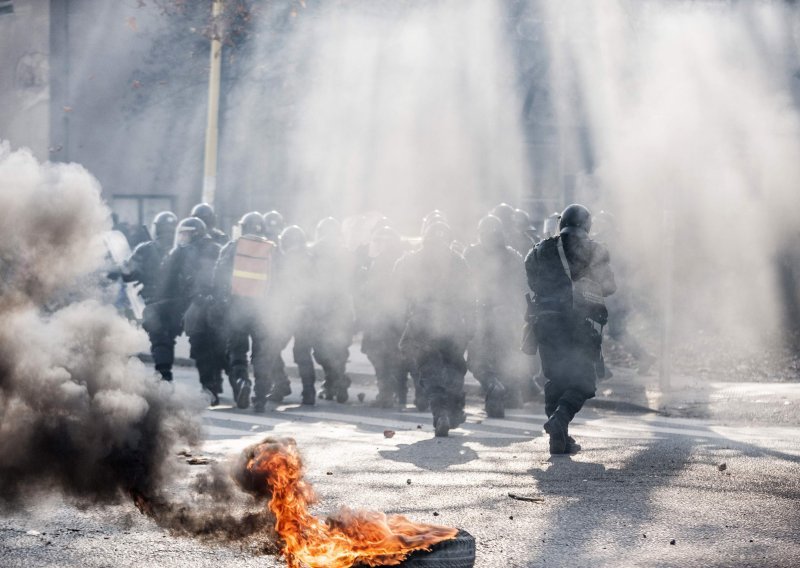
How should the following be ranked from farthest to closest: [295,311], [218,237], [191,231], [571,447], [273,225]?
1. [273,225]
2. [218,237]
3. [295,311]
4. [191,231]
5. [571,447]

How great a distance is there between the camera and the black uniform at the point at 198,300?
503 inches

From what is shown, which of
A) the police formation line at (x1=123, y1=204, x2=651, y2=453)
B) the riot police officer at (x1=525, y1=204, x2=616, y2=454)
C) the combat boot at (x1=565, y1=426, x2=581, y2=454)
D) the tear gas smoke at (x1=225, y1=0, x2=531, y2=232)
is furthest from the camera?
the tear gas smoke at (x1=225, y1=0, x2=531, y2=232)

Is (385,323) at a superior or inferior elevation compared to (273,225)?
inferior

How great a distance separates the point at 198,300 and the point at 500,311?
10.4ft

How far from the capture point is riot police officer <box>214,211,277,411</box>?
12.5 meters

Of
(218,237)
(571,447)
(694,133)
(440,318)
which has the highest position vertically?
(694,133)

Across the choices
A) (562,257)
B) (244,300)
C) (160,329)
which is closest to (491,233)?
(244,300)

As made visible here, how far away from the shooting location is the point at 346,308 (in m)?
13.5

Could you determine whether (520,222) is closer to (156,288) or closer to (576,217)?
(156,288)

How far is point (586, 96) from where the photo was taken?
2206 cm

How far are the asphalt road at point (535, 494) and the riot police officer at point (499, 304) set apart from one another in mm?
1004

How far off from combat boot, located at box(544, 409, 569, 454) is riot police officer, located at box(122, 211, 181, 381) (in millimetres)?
5270

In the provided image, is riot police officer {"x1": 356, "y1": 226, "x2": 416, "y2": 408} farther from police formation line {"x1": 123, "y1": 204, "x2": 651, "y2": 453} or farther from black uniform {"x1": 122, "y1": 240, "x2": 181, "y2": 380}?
black uniform {"x1": 122, "y1": 240, "x2": 181, "y2": 380}

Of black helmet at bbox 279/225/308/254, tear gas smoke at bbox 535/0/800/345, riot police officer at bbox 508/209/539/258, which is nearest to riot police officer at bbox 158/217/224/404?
black helmet at bbox 279/225/308/254
